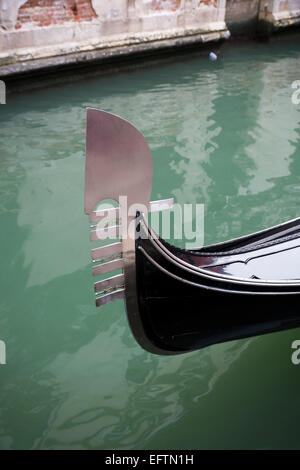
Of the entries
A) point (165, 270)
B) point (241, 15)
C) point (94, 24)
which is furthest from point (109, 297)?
point (241, 15)

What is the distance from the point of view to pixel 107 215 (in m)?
1.09

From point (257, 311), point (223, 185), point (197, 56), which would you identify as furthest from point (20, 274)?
point (197, 56)

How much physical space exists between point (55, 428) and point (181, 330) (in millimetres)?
503

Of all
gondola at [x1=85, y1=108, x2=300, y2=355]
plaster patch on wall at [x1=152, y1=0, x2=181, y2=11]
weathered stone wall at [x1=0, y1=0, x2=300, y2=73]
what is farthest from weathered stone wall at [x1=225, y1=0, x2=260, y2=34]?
gondola at [x1=85, y1=108, x2=300, y2=355]

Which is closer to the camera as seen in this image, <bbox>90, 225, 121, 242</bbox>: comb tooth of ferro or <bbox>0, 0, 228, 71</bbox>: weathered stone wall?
<bbox>90, 225, 121, 242</bbox>: comb tooth of ferro

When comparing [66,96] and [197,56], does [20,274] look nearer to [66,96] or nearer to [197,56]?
[66,96]

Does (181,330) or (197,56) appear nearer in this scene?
(181,330)

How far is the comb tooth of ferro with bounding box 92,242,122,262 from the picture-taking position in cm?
111

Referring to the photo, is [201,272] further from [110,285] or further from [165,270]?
[110,285]

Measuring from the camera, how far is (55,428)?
4.64 ft

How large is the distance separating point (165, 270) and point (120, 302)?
751 millimetres

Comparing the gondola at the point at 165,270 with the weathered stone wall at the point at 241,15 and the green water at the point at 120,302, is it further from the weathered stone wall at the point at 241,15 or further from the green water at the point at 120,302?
the weathered stone wall at the point at 241,15

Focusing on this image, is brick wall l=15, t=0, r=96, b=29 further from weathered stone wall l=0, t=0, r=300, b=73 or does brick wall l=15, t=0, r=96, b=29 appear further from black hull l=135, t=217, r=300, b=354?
black hull l=135, t=217, r=300, b=354

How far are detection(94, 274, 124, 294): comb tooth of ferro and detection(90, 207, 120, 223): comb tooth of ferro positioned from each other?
0.51 feet
